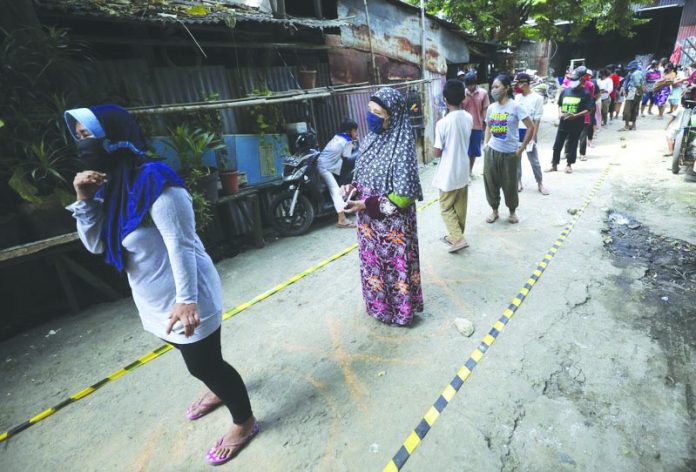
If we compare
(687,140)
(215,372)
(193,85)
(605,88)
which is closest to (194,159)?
(193,85)

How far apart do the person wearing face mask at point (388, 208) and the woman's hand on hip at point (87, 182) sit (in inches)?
64.7

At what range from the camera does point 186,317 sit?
1.64 meters

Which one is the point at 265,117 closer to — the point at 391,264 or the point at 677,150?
the point at 391,264

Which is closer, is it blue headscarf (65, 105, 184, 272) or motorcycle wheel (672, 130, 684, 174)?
blue headscarf (65, 105, 184, 272)

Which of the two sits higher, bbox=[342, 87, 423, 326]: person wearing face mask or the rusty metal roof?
the rusty metal roof

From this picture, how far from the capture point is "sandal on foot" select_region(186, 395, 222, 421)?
2.42 metres

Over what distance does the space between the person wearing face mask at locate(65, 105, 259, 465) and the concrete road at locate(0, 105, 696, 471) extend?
89 cm

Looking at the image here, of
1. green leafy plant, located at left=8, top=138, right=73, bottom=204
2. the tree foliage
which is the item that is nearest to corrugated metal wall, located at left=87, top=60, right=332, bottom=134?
green leafy plant, located at left=8, top=138, right=73, bottom=204

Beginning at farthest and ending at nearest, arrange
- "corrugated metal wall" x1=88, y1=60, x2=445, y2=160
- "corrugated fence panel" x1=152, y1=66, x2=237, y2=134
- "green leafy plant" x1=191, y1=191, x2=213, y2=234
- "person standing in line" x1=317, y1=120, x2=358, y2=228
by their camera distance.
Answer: "person standing in line" x1=317, y1=120, x2=358, y2=228 < "corrugated fence panel" x1=152, y1=66, x2=237, y2=134 < "corrugated metal wall" x1=88, y1=60, x2=445, y2=160 < "green leafy plant" x1=191, y1=191, x2=213, y2=234

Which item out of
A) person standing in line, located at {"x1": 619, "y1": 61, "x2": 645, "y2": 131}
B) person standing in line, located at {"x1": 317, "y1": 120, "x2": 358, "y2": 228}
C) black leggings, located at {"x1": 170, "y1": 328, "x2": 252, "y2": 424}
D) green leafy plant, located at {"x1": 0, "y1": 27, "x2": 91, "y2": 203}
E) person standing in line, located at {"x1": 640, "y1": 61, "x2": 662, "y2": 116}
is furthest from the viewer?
person standing in line, located at {"x1": 640, "y1": 61, "x2": 662, "y2": 116}

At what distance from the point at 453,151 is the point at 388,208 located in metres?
1.62

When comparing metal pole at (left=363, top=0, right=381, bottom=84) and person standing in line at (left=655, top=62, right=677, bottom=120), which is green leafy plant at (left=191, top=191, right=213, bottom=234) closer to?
metal pole at (left=363, top=0, right=381, bottom=84)

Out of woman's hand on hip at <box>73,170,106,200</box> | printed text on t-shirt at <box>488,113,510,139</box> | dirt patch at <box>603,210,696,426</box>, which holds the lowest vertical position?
dirt patch at <box>603,210,696,426</box>

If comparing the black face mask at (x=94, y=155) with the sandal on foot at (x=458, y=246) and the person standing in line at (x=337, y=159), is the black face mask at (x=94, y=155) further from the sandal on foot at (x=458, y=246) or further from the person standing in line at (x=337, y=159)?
the person standing in line at (x=337, y=159)
